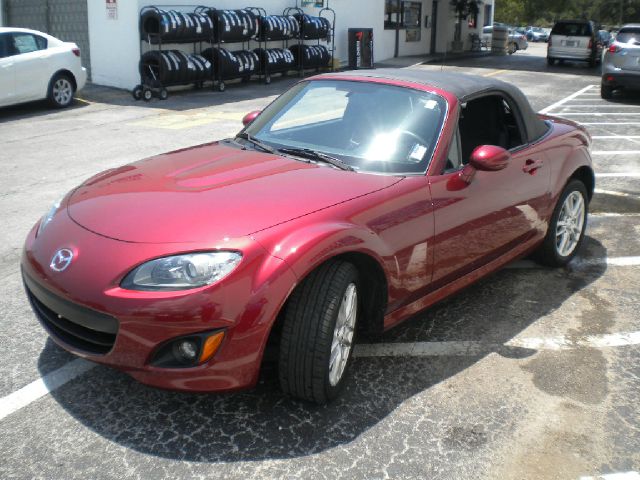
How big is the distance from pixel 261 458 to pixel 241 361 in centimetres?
41

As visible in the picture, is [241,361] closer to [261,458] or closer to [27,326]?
[261,458]

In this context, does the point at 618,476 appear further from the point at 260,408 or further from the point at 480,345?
the point at 260,408

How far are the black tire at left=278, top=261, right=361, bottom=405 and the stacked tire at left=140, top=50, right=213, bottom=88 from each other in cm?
1261

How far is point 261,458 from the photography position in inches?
114

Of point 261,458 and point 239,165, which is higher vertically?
point 239,165

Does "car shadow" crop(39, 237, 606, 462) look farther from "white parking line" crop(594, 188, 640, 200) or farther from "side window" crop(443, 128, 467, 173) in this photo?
"white parking line" crop(594, 188, 640, 200)

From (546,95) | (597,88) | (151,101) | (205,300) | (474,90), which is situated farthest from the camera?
(597,88)

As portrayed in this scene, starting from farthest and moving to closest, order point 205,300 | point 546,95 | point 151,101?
point 546,95
point 151,101
point 205,300

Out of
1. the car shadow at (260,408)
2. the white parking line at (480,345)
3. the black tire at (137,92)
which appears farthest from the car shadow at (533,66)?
the car shadow at (260,408)

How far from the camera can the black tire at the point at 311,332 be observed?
2.99m

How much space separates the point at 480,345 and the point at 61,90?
1166 centimetres

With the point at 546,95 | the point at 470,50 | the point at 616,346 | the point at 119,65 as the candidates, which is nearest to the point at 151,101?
the point at 119,65

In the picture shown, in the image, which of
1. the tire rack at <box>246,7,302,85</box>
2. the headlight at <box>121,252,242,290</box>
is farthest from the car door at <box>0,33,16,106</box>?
the headlight at <box>121,252,242,290</box>

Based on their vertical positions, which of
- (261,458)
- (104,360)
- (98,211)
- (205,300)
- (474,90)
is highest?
(474,90)
